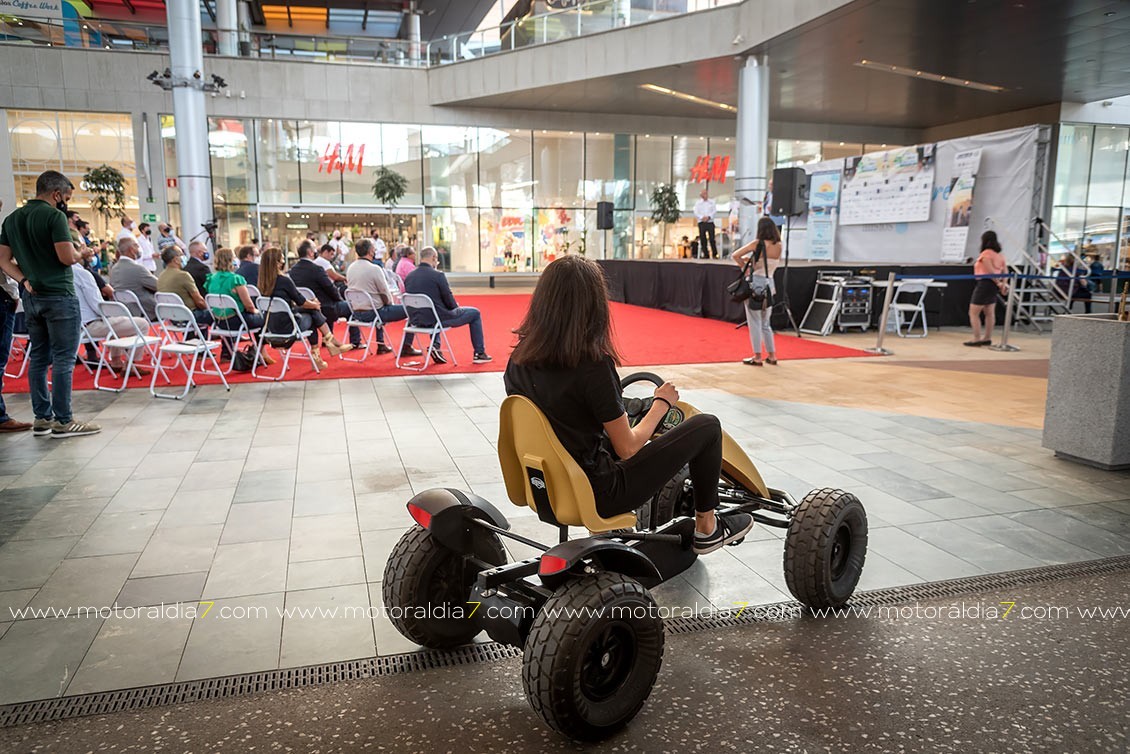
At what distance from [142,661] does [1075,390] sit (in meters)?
5.33

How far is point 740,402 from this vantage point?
708 cm

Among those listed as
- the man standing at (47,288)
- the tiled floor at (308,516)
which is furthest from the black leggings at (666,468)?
the man standing at (47,288)

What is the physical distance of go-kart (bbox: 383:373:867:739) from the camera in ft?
7.03

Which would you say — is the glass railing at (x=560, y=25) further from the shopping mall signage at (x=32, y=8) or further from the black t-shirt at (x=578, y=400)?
the black t-shirt at (x=578, y=400)

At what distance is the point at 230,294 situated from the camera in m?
8.33

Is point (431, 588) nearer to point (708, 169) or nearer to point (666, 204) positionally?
point (666, 204)

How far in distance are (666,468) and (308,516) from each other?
2.28 metres

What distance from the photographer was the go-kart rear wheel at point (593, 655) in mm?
2100

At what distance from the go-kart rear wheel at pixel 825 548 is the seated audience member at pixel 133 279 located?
7.59 metres

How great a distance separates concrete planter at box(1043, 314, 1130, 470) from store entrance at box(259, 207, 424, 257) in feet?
66.8

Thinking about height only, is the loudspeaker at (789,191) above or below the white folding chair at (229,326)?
above

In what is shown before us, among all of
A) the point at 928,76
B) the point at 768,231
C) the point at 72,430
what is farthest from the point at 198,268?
the point at 928,76

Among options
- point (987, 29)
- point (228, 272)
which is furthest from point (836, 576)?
point (987, 29)

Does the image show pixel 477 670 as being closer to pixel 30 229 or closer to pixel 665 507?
pixel 665 507
